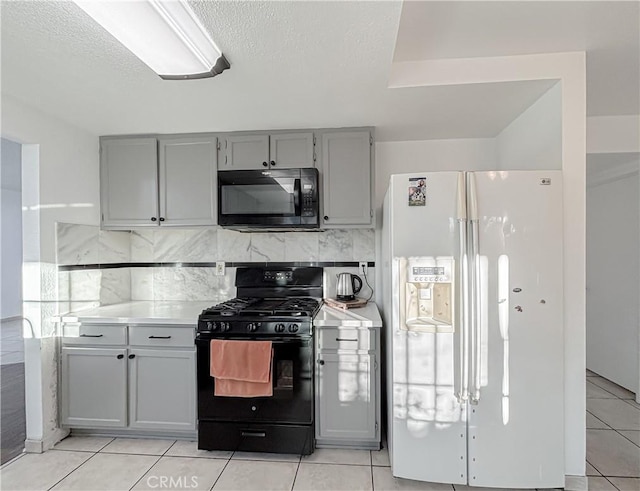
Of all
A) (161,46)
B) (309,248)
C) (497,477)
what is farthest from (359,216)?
(497,477)

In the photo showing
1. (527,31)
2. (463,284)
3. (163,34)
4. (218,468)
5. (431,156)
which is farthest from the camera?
(431,156)

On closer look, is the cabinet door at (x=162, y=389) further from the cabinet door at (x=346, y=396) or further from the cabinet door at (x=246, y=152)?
the cabinet door at (x=246, y=152)

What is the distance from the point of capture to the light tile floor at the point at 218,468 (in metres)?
1.94

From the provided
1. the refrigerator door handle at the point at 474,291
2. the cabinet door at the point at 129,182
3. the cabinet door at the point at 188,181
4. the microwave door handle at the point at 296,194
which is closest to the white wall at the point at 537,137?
the refrigerator door handle at the point at 474,291

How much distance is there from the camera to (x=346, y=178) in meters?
2.56

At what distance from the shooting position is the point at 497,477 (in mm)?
1826

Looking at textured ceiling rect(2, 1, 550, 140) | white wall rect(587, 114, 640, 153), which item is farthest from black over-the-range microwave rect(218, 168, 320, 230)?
white wall rect(587, 114, 640, 153)

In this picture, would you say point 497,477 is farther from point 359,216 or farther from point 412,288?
point 359,216

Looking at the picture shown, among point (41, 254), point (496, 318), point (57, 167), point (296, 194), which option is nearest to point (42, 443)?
point (41, 254)

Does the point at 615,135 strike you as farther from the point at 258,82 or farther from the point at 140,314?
the point at 140,314

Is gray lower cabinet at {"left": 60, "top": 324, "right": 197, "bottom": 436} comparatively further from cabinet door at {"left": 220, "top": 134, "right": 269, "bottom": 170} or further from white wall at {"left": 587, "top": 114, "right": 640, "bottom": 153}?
white wall at {"left": 587, "top": 114, "right": 640, "bottom": 153}

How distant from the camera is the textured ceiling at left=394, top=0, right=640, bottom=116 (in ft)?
4.96

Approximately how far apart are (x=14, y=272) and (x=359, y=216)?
7.01 metres

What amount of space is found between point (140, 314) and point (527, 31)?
289 centimetres
